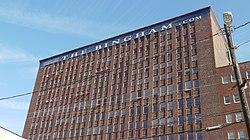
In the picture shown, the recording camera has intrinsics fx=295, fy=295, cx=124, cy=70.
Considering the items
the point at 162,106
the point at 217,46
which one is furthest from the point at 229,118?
the point at 217,46

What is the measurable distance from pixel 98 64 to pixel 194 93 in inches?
1069

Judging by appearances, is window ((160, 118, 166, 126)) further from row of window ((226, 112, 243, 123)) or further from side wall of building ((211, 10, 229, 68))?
side wall of building ((211, 10, 229, 68))

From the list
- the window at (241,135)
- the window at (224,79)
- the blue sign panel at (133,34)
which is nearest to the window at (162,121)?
the window at (224,79)

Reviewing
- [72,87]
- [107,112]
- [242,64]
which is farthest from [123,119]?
[242,64]

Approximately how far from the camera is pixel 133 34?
68125 millimetres

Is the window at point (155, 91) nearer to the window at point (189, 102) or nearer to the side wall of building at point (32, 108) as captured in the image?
the window at point (189, 102)

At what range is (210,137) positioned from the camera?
150 feet

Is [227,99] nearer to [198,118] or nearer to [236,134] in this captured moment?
[198,118]

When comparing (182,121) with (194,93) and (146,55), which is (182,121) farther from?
(146,55)

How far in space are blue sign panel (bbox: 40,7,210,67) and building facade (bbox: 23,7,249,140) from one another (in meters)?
0.21

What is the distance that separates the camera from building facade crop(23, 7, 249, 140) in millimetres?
50031

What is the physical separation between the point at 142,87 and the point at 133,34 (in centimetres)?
1489

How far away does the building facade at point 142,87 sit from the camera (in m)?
50.0

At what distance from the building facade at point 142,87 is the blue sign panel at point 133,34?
0.69ft
